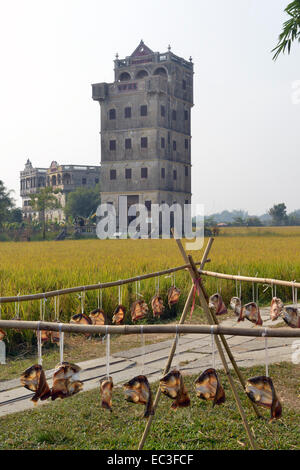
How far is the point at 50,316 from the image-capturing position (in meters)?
7.59

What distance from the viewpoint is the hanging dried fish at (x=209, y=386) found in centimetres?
254

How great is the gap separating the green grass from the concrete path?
32 cm

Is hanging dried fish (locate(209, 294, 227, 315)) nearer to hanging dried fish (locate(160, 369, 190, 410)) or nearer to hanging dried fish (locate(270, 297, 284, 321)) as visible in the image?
hanging dried fish (locate(270, 297, 284, 321))

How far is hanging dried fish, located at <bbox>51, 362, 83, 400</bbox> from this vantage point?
2.46 m

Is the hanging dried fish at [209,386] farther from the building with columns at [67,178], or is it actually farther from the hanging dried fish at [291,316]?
the building with columns at [67,178]

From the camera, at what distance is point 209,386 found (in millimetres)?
2551

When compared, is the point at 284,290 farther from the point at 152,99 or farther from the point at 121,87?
the point at 121,87

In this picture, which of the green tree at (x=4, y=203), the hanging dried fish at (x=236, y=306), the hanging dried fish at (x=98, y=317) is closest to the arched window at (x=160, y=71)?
the green tree at (x=4, y=203)

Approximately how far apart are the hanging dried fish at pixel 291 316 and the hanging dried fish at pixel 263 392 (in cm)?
108

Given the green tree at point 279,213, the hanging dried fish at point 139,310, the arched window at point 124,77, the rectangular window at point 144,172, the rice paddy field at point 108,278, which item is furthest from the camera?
the green tree at point 279,213

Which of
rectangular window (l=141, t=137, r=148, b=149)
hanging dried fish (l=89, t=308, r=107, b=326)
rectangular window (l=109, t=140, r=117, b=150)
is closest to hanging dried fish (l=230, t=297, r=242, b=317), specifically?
hanging dried fish (l=89, t=308, r=107, b=326)

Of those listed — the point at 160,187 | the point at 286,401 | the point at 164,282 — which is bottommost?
the point at 286,401

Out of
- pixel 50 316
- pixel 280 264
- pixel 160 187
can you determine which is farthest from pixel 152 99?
pixel 50 316
